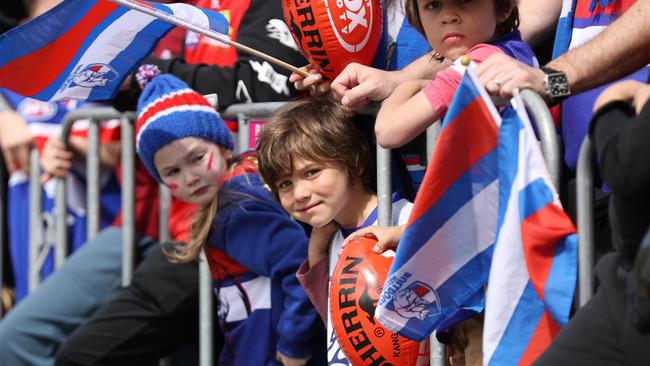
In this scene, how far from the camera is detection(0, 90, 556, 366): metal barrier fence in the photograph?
3.87 m

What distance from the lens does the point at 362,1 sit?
4023 mm

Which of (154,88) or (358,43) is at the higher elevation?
(358,43)

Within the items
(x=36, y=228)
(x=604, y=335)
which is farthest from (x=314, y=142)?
(x=36, y=228)

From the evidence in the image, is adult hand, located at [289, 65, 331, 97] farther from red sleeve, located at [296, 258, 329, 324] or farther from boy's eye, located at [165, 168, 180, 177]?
boy's eye, located at [165, 168, 180, 177]

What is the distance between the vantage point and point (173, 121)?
491 cm

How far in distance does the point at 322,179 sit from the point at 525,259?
1.14 meters

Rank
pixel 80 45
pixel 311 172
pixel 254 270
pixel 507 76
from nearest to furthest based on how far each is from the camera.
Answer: pixel 507 76
pixel 311 172
pixel 80 45
pixel 254 270

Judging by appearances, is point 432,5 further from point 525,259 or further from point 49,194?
point 49,194

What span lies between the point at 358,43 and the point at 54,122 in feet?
10.2

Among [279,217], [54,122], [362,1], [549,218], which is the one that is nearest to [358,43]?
[362,1]

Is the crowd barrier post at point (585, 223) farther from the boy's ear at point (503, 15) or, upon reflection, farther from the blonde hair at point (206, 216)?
the blonde hair at point (206, 216)

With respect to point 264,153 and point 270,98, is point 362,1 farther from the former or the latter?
point 270,98

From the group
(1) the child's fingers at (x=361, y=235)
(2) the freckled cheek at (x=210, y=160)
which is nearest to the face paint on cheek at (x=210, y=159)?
(2) the freckled cheek at (x=210, y=160)

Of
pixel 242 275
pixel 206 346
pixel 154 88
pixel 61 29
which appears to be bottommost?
pixel 206 346
